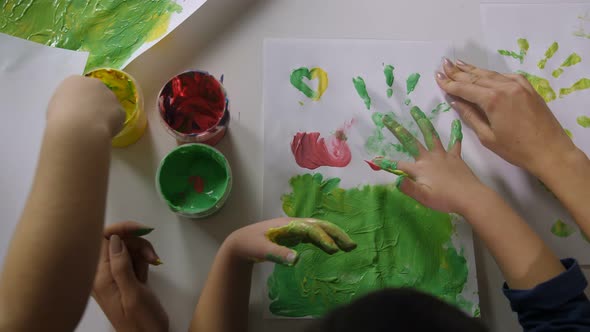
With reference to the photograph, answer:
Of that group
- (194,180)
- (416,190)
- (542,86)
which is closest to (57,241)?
(194,180)

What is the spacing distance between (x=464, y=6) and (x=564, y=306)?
0.51 m

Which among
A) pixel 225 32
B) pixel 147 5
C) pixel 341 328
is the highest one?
pixel 147 5

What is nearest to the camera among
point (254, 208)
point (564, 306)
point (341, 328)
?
point (341, 328)

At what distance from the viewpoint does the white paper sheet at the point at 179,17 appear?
77 centimetres

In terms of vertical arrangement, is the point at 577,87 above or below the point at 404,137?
below

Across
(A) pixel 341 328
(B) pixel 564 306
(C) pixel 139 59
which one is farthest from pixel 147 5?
(B) pixel 564 306

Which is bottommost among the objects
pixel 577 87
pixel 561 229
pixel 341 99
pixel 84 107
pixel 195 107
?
A: pixel 561 229

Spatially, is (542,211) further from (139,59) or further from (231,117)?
(139,59)

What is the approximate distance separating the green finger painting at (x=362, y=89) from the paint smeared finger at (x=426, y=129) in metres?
0.07

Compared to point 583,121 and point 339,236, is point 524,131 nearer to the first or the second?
point 583,121

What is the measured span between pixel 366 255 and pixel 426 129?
0.73ft

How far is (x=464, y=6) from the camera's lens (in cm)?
82

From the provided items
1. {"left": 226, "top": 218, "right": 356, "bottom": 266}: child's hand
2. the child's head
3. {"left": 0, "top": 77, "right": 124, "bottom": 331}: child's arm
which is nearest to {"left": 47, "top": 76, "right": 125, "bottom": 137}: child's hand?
{"left": 0, "top": 77, "right": 124, "bottom": 331}: child's arm

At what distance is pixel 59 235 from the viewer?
47cm
